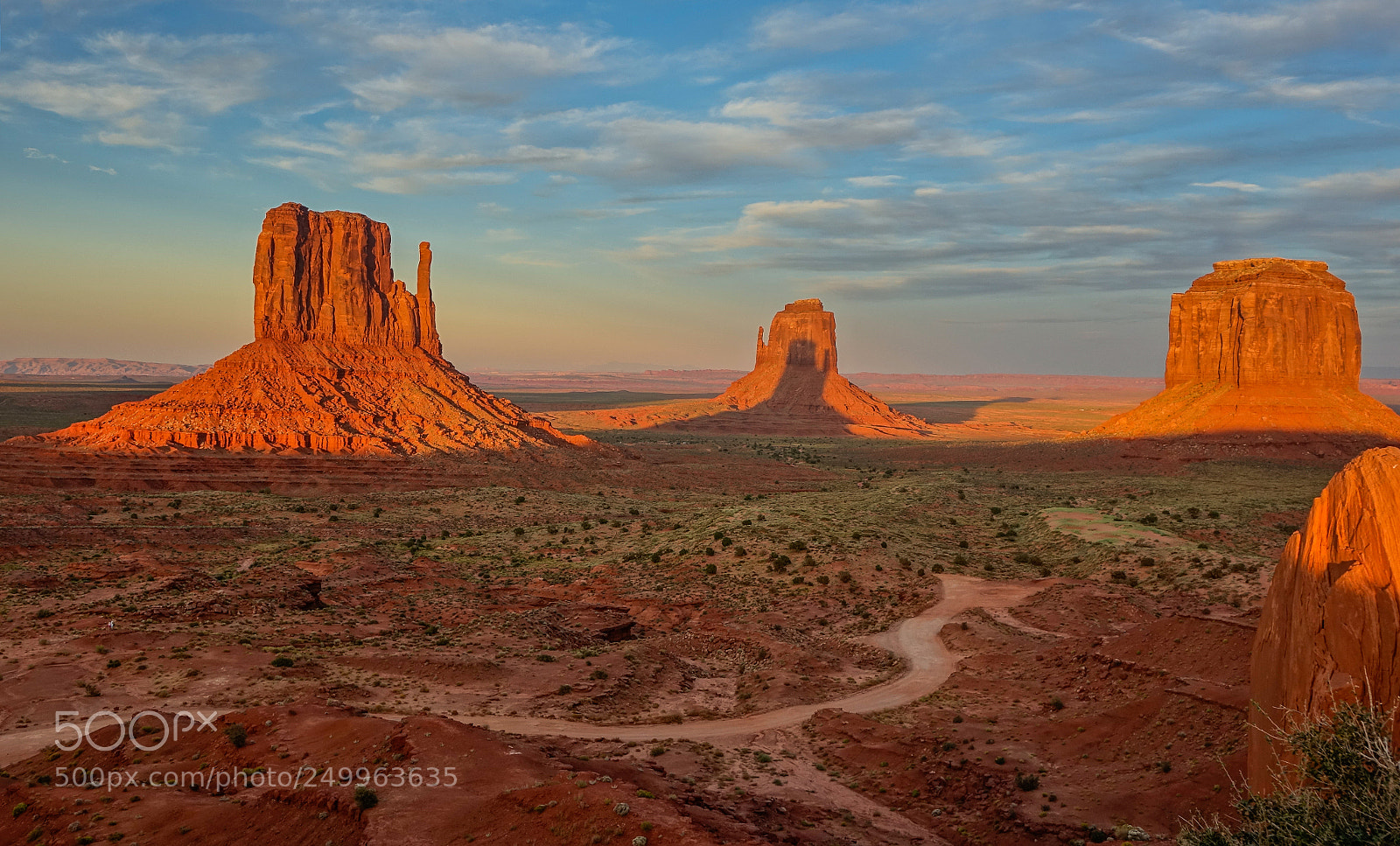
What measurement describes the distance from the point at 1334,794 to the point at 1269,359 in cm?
9556

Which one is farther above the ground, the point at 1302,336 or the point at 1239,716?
the point at 1302,336

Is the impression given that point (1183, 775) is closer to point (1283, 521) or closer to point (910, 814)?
point (910, 814)

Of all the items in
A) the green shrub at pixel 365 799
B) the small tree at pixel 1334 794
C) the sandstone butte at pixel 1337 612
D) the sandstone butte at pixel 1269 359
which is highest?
the sandstone butte at pixel 1269 359

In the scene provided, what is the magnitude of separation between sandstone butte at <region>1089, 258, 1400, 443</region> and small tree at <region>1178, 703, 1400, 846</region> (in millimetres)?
86438

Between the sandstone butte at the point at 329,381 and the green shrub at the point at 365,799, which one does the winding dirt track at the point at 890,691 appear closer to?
the green shrub at the point at 365,799

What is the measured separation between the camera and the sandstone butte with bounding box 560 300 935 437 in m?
166

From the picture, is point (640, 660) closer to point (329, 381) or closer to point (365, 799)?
point (365, 799)

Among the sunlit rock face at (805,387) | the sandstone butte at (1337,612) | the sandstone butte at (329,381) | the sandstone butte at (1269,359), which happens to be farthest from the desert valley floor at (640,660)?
the sunlit rock face at (805,387)

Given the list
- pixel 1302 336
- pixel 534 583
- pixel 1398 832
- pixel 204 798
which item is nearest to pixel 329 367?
pixel 534 583

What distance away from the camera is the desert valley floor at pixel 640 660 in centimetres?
1783

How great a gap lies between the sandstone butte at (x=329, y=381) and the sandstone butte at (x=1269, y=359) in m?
68.2

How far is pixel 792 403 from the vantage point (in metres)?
176

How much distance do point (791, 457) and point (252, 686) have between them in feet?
313

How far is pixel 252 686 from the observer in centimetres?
2575
